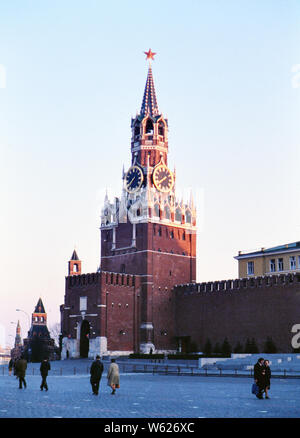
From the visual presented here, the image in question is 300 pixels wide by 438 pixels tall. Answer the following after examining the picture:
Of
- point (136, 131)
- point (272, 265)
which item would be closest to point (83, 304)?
point (272, 265)

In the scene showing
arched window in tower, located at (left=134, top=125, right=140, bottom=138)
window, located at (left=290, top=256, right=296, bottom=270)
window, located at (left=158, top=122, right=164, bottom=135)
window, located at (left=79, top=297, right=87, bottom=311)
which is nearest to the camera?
window, located at (left=290, top=256, right=296, bottom=270)

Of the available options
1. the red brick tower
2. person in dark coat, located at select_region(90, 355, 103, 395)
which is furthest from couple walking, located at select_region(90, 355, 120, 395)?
the red brick tower

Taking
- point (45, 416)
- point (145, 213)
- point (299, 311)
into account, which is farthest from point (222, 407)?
point (145, 213)

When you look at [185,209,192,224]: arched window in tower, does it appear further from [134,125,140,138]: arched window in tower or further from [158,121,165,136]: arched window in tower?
[134,125,140,138]: arched window in tower

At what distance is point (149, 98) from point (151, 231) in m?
18.5

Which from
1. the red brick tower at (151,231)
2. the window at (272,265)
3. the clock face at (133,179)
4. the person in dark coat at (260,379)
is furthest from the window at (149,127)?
the person in dark coat at (260,379)

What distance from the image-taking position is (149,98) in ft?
279

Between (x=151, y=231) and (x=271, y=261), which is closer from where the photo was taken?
(x=271, y=261)

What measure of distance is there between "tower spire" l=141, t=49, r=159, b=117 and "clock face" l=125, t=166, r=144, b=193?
7.07 metres

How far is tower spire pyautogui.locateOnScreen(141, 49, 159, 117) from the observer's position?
8386cm

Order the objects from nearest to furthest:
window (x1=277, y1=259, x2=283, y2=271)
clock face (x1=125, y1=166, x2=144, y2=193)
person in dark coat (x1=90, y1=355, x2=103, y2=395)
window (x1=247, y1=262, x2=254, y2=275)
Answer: person in dark coat (x1=90, y1=355, x2=103, y2=395)
window (x1=277, y1=259, x2=283, y2=271)
window (x1=247, y1=262, x2=254, y2=275)
clock face (x1=125, y1=166, x2=144, y2=193)

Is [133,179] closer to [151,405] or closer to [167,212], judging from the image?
[167,212]

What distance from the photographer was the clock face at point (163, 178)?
263 ft

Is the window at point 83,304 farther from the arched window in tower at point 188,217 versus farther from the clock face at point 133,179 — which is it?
the arched window in tower at point 188,217
